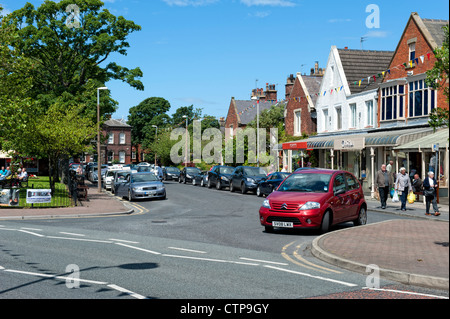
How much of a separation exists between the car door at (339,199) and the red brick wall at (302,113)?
94.0 feet

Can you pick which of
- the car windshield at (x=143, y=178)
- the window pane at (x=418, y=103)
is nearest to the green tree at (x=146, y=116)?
the car windshield at (x=143, y=178)

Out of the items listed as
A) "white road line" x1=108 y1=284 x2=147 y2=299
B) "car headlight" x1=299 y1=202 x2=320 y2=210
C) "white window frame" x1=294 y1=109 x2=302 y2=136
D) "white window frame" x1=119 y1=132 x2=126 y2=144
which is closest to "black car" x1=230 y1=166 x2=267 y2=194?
"white window frame" x1=294 y1=109 x2=302 y2=136

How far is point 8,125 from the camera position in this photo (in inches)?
968

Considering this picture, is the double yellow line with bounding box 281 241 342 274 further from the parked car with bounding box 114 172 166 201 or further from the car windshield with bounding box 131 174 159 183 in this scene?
the car windshield with bounding box 131 174 159 183

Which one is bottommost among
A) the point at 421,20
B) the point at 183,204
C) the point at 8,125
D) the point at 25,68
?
the point at 183,204

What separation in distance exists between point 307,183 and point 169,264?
6.22 meters

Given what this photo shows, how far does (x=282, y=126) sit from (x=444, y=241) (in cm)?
3955

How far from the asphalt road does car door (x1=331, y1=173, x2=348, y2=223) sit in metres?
0.92

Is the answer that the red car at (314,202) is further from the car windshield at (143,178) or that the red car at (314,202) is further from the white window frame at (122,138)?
the white window frame at (122,138)

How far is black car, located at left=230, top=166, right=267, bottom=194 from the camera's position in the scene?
31.1 metres

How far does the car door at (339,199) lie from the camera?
13789 millimetres

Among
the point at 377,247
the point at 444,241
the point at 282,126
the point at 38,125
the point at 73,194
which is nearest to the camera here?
the point at 377,247

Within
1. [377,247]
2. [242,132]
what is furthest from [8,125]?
[242,132]
